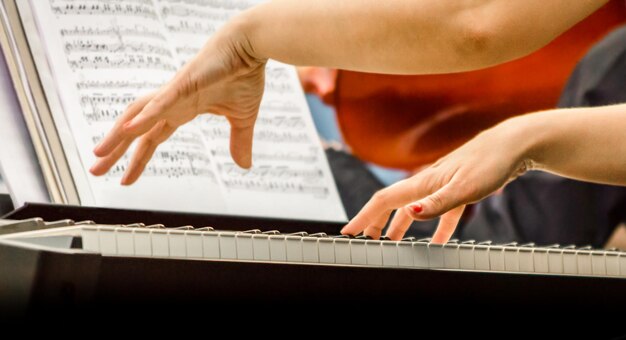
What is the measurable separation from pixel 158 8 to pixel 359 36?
0.41 meters

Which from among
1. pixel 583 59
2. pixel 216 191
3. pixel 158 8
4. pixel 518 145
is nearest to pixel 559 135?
pixel 518 145

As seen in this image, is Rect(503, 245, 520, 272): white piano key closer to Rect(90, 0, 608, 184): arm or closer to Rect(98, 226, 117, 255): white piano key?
Rect(90, 0, 608, 184): arm

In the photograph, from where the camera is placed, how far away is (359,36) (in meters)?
1.16

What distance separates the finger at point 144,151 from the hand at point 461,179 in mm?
300

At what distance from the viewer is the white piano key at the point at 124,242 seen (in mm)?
841

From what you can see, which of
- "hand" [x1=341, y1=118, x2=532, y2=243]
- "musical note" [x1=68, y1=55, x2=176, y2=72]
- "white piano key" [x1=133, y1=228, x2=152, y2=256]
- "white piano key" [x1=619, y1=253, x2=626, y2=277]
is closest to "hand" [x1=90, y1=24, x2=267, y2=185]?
"musical note" [x1=68, y1=55, x2=176, y2=72]

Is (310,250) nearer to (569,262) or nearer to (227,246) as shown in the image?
(227,246)

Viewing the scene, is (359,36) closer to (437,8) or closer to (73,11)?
(437,8)

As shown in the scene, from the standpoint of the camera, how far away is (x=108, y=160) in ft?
4.09

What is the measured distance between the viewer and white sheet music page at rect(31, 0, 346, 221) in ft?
4.25

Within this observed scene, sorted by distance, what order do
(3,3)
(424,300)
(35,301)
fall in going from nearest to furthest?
(35,301)
(424,300)
(3,3)

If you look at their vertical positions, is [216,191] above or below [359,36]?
below

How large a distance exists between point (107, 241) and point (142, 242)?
0.03 m

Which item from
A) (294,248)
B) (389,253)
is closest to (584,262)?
(389,253)
